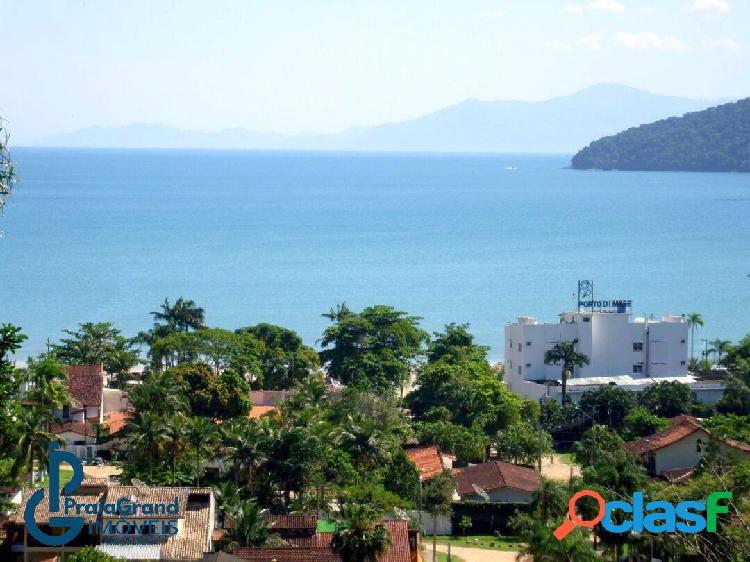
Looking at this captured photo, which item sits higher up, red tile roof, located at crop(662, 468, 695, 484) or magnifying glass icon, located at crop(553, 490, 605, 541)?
magnifying glass icon, located at crop(553, 490, 605, 541)

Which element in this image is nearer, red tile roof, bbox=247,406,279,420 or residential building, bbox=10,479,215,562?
residential building, bbox=10,479,215,562

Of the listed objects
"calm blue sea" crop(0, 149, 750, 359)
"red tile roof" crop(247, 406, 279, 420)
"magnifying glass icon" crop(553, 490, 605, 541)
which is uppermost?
"magnifying glass icon" crop(553, 490, 605, 541)

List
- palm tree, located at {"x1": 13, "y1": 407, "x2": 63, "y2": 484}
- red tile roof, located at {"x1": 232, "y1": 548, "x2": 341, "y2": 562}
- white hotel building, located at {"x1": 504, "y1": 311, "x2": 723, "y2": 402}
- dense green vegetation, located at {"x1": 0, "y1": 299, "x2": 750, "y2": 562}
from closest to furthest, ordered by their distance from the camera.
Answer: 1. red tile roof, located at {"x1": 232, "y1": 548, "x2": 341, "y2": 562}
2. dense green vegetation, located at {"x1": 0, "y1": 299, "x2": 750, "y2": 562}
3. palm tree, located at {"x1": 13, "y1": 407, "x2": 63, "y2": 484}
4. white hotel building, located at {"x1": 504, "y1": 311, "x2": 723, "y2": 402}

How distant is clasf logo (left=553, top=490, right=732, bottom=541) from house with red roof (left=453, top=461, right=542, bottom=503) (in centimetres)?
1122

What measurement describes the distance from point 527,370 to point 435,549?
28243 mm

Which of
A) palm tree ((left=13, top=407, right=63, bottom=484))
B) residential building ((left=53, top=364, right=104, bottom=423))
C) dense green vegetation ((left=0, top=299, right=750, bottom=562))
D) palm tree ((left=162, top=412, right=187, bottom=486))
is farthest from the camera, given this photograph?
residential building ((left=53, top=364, right=104, bottom=423))

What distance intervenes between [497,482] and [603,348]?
23.5 meters

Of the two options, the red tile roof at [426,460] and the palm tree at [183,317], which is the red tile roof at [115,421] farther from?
the palm tree at [183,317]

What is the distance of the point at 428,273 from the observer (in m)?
131

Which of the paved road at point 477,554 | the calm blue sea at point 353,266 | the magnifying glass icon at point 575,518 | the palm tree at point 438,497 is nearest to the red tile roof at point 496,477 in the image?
the palm tree at point 438,497

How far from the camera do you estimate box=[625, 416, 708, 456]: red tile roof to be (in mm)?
50219

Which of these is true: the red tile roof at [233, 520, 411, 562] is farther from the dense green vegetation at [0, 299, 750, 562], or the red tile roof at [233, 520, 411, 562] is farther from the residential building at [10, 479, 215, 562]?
the residential building at [10, 479, 215, 562]

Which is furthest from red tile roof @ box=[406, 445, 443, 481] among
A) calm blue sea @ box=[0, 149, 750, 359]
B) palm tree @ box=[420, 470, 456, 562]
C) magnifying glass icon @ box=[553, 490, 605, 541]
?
calm blue sea @ box=[0, 149, 750, 359]

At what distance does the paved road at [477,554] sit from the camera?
3997 cm
